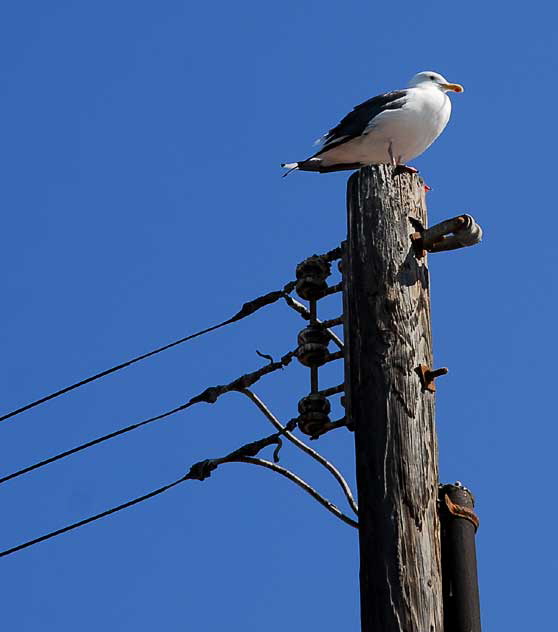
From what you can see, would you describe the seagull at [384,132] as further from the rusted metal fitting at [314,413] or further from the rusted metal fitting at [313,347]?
the rusted metal fitting at [314,413]

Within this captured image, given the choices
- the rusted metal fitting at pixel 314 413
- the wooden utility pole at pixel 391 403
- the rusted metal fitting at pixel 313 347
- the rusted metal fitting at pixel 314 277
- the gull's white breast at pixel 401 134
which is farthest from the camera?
the gull's white breast at pixel 401 134

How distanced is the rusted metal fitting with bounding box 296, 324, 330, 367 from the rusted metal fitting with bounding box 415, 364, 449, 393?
0.69 metres

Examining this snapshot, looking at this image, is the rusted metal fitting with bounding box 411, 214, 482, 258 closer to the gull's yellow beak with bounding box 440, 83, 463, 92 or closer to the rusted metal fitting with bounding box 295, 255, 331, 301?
the rusted metal fitting with bounding box 295, 255, 331, 301

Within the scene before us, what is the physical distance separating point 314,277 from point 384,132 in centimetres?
389

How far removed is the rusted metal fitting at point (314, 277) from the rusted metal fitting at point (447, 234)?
1.95ft

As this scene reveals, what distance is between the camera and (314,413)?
17.8 ft

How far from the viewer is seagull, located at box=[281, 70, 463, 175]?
9555 millimetres

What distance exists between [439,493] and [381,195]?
110cm

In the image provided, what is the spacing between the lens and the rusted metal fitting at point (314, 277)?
579 cm

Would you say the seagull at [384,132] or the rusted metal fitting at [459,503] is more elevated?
the seagull at [384,132]

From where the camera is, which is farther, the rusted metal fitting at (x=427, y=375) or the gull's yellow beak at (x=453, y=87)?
the gull's yellow beak at (x=453, y=87)

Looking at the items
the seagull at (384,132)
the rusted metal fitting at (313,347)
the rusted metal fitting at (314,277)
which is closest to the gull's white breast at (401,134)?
the seagull at (384,132)

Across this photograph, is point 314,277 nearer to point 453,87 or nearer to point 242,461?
point 242,461

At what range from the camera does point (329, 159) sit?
394 inches
